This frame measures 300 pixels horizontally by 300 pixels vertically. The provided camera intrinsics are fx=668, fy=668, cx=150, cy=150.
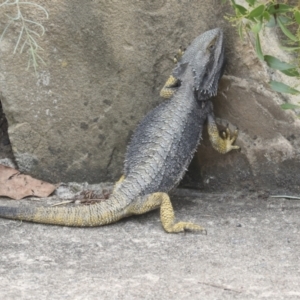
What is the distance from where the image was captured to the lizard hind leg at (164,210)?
445 centimetres

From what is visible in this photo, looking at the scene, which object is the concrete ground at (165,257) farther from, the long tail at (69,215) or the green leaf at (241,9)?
the green leaf at (241,9)

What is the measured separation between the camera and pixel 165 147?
5.07 metres

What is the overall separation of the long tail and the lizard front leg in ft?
3.28

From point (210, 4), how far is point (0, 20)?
1604 millimetres

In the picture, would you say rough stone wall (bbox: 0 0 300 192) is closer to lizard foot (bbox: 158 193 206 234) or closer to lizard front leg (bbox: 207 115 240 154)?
lizard front leg (bbox: 207 115 240 154)

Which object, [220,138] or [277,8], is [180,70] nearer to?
[220,138]

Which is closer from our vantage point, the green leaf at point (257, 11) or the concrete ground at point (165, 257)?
the concrete ground at point (165, 257)

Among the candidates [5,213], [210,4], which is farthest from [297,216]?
[5,213]

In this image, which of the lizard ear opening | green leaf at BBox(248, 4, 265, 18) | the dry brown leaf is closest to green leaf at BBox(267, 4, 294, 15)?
green leaf at BBox(248, 4, 265, 18)

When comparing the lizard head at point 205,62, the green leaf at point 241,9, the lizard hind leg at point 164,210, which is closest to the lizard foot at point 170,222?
the lizard hind leg at point 164,210

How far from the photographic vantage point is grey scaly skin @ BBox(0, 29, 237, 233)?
461cm

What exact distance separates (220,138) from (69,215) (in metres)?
1.36

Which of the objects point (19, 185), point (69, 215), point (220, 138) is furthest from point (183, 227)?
point (19, 185)

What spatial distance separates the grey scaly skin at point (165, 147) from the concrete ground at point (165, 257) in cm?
10
